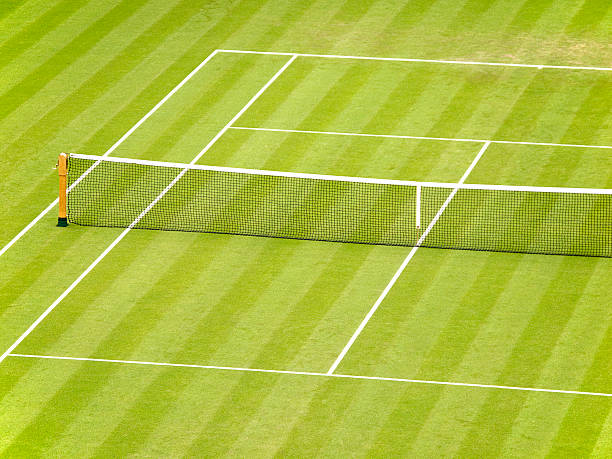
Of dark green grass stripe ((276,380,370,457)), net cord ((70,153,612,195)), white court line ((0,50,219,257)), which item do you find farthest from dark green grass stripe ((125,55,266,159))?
dark green grass stripe ((276,380,370,457))

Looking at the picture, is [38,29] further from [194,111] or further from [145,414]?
[145,414]

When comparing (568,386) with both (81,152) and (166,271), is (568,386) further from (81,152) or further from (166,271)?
(81,152)

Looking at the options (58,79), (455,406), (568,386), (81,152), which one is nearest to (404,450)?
(455,406)

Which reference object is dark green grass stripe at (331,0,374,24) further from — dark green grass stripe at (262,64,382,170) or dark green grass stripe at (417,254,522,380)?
dark green grass stripe at (417,254,522,380)

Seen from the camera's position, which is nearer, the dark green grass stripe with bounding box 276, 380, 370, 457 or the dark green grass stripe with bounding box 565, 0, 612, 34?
the dark green grass stripe with bounding box 276, 380, 370, 457

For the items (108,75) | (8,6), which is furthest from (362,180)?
(8,6)

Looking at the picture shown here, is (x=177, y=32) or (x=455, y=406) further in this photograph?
(x=177, y=32)

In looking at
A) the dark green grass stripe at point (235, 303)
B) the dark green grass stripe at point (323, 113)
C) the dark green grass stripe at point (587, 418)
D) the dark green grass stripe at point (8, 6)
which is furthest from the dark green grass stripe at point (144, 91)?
the dark green grass stripe at point (587, 418)
